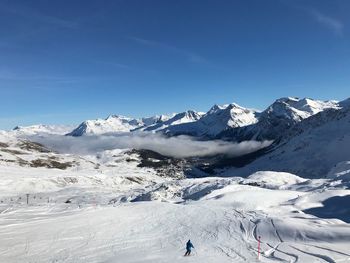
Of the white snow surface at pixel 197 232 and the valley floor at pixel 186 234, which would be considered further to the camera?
the white snow surface at pixel 197 232

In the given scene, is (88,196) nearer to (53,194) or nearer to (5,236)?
(53,194)

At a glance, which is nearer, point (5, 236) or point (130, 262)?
point (130, 262)

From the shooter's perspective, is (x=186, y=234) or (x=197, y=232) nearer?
(x=186, y=234)

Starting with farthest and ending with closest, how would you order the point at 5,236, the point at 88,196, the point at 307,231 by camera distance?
the point at 88,196 < the point at 5,236 < the point at 307,231

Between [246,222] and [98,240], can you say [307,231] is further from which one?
[98,240]

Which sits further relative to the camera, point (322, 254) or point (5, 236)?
point (5, 236)

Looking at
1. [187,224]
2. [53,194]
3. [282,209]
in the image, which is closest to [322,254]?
[187,224]

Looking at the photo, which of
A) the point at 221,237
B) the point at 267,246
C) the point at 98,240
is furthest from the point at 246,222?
the point at 98,240

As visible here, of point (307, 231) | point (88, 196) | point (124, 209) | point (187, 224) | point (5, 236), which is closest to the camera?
point (307, 231)

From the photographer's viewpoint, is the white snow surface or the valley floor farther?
the white snow surface
